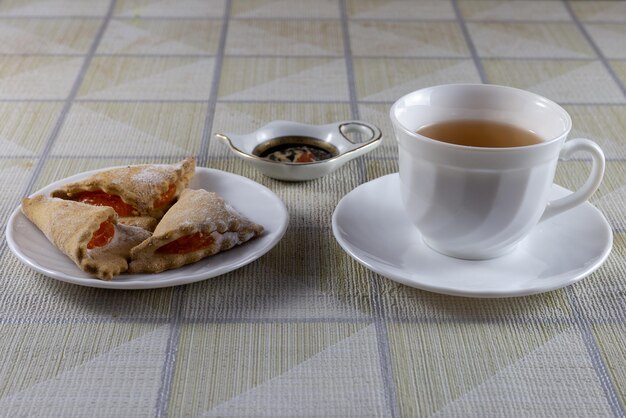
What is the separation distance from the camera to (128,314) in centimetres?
59

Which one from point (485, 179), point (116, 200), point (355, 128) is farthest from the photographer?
point (355, 128)

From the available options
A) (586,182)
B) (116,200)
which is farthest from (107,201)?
(586,182)

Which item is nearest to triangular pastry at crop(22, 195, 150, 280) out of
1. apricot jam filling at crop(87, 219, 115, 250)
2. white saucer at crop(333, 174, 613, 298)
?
apricot jam filling at crop(87, 219, 115, 250)

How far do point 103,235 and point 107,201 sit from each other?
0.08m

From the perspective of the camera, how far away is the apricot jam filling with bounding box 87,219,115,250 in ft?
2.01

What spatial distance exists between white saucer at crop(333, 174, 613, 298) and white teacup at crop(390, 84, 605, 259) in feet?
0.06

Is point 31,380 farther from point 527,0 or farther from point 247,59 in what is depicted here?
point 527,0

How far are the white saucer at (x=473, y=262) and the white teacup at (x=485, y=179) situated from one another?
0.06 ft

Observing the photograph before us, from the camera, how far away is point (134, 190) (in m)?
0.67

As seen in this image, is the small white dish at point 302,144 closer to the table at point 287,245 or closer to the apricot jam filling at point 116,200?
the table at point 287,245

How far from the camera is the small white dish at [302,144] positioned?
0.79 metres

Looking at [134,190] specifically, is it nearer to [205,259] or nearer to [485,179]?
[205,259]

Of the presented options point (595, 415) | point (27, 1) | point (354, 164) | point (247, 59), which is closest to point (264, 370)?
point (595, 415)

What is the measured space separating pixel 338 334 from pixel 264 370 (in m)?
0.07
